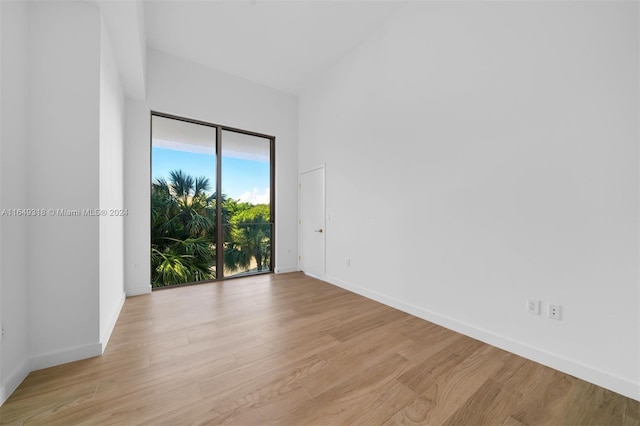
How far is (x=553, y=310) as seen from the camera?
1.97m

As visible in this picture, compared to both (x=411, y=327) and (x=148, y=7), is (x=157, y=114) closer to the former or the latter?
(x=148, y=7)

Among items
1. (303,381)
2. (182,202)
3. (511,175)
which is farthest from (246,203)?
(511,175)

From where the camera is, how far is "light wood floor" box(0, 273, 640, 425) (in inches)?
57.8

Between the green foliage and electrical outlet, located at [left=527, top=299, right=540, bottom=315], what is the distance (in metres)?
4.12

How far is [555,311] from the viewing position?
196cm

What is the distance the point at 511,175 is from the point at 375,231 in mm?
1683

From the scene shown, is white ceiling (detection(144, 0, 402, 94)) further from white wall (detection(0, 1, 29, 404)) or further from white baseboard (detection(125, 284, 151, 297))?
white baseboard (detection(125, 284, 151, 297))

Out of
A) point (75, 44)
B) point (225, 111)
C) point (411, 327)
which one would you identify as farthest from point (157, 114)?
point (411, 327)

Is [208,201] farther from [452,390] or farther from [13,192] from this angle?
[452,390]

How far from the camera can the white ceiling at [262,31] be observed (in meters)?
3.04

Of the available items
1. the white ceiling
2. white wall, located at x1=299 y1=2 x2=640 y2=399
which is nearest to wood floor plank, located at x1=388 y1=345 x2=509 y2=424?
white wall, located at x1=299 y1=2 x2=640 y2=399

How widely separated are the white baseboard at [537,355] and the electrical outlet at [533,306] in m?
0.29

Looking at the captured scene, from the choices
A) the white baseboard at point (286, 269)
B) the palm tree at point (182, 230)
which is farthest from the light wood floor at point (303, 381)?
the white baseboard at point (286, 269)

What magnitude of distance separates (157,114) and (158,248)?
2.09 metres
